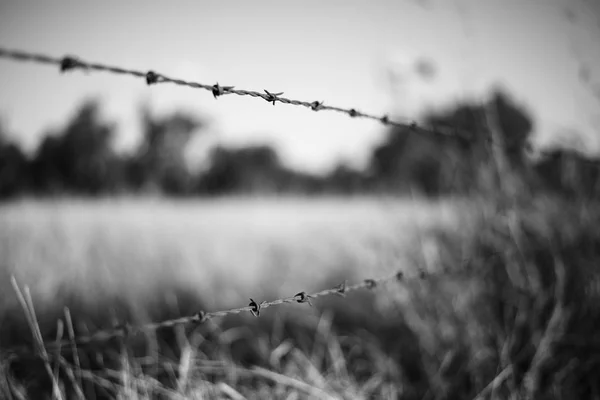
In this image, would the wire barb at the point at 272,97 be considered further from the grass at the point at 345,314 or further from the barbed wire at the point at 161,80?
the grass at the point at 345,314

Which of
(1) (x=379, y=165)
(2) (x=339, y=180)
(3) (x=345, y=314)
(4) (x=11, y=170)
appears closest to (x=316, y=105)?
(3) (x=345, y=314)

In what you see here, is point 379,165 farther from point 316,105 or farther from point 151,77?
point 151,77

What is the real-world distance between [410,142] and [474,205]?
264 centimetres

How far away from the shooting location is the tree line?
2865mm

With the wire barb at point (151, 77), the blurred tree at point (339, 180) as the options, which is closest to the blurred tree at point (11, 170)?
the wire barb at point (151, 77)

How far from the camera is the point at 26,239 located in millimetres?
4359

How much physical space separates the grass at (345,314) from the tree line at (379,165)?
0.95 ft

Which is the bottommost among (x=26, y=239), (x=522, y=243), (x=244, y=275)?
(x=244, y=275)

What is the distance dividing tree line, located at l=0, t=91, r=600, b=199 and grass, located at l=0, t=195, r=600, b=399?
29cm

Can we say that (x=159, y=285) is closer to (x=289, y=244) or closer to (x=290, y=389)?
(x=290, y=389)

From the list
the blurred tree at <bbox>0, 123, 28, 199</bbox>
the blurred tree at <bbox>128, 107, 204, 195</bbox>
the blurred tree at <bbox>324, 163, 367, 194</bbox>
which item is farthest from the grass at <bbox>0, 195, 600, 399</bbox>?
the blurred tree at <bbox>324, 163, 367, 194</bbox>

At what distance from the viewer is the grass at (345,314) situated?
1.84 meters

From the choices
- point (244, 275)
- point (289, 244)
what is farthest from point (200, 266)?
point (289, 244)

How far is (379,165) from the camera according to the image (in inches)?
224
